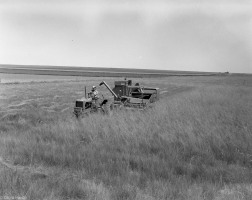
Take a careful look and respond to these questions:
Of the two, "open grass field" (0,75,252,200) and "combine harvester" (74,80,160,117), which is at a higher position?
"combine harvester" (74,80,160,117)

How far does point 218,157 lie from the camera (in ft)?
22.7

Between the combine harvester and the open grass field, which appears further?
the combine harvester

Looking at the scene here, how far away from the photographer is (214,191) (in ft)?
15.8

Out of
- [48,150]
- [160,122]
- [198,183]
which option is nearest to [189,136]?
[160,122]

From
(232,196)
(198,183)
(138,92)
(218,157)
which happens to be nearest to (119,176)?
(198,183)

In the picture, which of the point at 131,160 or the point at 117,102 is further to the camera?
the point at 117,102

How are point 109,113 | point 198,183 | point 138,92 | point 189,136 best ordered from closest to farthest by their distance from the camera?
point 198,183 → point 189,136 → point 109,113 → point 138,92

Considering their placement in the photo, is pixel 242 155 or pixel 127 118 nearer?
pixel 242 155

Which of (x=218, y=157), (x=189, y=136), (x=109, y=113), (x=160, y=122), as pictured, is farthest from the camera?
(x=109, y=113)

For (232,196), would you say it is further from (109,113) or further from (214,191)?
(109,113)

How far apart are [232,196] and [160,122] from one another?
5536 millimetres

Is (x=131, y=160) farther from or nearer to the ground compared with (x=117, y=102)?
nearer to the ground

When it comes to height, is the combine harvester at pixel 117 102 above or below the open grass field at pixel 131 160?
above

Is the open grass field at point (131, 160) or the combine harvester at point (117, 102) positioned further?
the combine harvester at point (117, 102)
